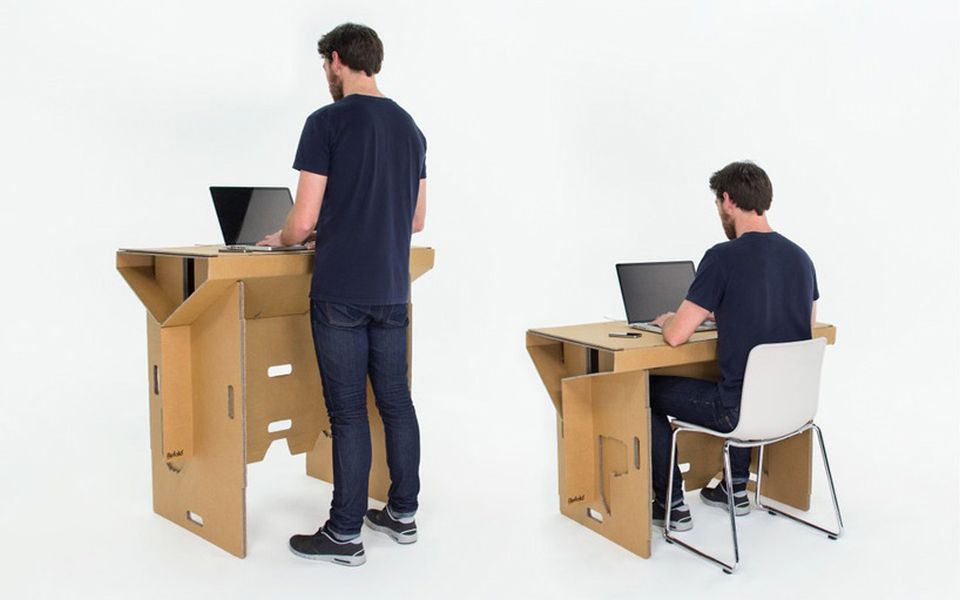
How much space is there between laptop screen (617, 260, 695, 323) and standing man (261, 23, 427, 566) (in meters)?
0.76

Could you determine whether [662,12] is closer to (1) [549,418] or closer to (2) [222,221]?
(1) [549,418]

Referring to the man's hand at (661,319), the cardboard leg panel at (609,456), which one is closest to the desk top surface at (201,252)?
the cardboard leg panel at (609,456)

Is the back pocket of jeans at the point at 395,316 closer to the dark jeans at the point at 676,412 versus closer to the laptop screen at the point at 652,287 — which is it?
the laptop screen at the point at 652,287

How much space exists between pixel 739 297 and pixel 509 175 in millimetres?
2607

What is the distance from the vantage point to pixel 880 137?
4875 mm

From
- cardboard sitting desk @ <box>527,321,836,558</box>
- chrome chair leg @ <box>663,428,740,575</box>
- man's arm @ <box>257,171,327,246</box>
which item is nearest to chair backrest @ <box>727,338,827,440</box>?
chrome chair leg @ <box>663,428,740,575</box>

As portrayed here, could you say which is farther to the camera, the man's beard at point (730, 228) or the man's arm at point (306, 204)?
the man's beard at point (730, 228)

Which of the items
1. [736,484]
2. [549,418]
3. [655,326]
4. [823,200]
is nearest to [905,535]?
[736,484]

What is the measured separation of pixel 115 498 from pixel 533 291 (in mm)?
2490

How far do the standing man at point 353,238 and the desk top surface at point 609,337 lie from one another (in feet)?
1.68

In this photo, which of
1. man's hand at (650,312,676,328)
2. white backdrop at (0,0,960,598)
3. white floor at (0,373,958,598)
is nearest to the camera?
white floor at (0,373,958,598)

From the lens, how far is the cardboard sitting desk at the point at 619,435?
2918 millimetres

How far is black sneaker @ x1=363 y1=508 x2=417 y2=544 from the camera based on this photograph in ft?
10.2

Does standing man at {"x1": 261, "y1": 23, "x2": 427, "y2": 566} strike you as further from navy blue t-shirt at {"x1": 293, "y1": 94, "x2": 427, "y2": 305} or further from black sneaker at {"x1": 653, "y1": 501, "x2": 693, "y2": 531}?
black sneaker at {"x1": 653, "y1": 501, "x2": 693, "y2": 531}
